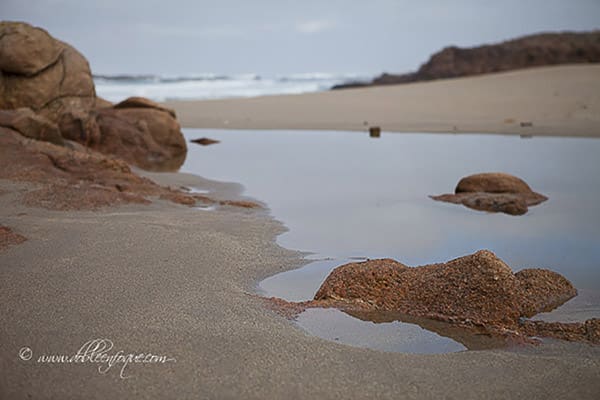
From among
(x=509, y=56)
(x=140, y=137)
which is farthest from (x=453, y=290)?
(x=509, y=56)

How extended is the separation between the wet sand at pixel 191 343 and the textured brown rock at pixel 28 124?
12.2 feet

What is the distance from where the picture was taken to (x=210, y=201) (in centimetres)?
618

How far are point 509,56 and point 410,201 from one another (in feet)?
88.4

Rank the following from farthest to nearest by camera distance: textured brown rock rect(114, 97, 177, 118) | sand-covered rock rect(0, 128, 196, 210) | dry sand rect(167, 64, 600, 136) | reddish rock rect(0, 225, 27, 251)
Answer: dry sand rect(167, 64, 600, 136) → textured brown rock rect(114, 97, 177, 118) → sand-covered rock rect(0, 128, 196, 210) → reddish rock rect(0, 225, 27, 251)

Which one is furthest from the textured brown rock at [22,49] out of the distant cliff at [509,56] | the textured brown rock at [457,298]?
the distant cliff at [509,56]

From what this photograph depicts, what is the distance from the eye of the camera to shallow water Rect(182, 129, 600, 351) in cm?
437

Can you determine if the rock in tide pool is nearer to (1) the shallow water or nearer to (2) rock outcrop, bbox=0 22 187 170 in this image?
(1) the shallow water

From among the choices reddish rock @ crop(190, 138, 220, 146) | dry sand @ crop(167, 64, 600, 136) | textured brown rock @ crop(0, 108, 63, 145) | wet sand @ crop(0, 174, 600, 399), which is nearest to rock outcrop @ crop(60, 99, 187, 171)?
reddish rock @ crop(190, 138, 220, 146)

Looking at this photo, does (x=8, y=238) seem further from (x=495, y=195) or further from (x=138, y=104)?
(x=138, y=104)

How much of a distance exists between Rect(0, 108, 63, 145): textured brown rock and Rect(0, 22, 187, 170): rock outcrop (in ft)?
3.32

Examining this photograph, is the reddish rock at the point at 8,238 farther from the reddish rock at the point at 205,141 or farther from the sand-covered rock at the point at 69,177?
the reddish rock at the point at 205,141

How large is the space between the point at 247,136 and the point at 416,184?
20.4 ft

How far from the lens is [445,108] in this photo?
678 inches

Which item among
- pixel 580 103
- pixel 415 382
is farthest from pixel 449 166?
pixel 580 103
